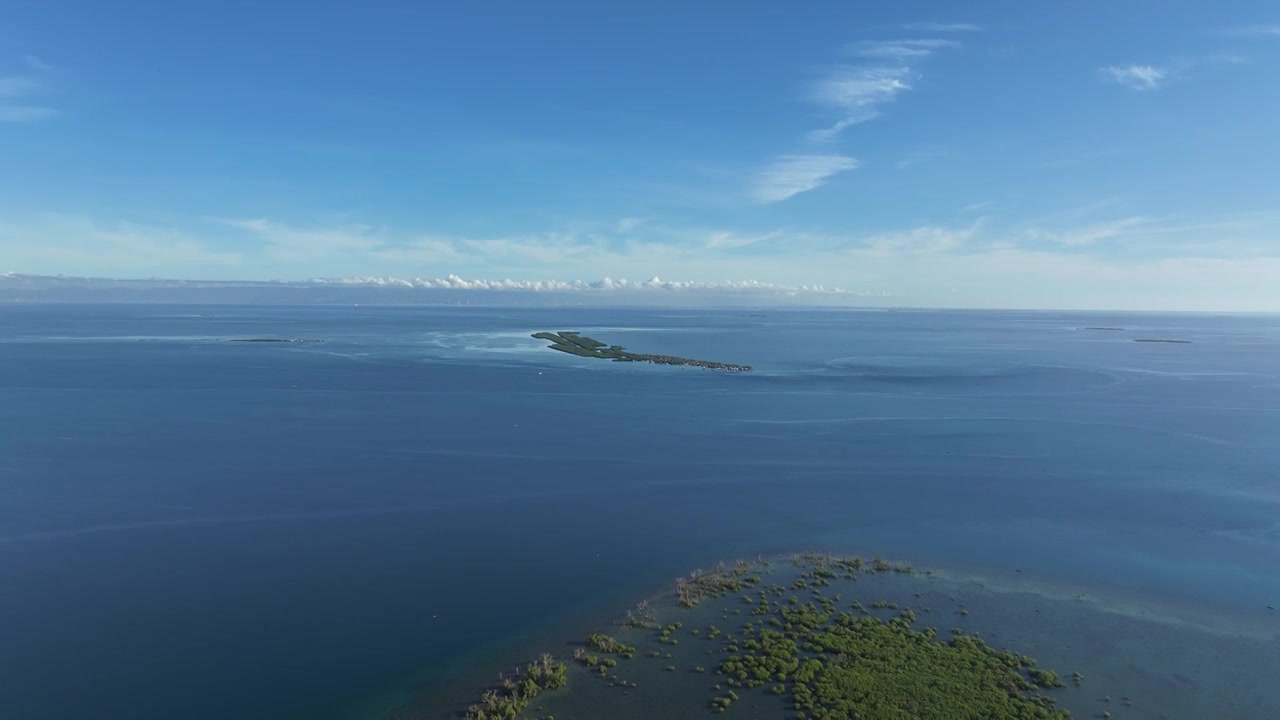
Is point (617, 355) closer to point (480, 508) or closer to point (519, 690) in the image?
point (480, 508)

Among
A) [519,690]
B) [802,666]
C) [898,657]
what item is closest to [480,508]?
[519,690]

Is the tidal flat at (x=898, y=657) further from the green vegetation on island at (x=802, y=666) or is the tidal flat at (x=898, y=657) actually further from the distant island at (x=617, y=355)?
the distant island at (x=617, y=355)

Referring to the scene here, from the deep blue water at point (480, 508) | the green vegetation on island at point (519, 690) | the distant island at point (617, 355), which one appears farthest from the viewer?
the distant island at point (617, 355)

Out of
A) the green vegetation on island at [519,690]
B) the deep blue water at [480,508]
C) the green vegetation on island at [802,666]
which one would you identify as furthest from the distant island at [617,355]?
the green vegetation on island at [519,690]

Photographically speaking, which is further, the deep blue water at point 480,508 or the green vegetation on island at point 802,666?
the deep blue water at point 480,508

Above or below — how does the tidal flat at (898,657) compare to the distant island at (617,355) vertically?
below

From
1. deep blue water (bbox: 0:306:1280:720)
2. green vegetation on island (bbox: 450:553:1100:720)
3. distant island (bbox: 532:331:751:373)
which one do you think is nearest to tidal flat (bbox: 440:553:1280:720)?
green vegetation on island (bbox: 450:553:1100:720)
